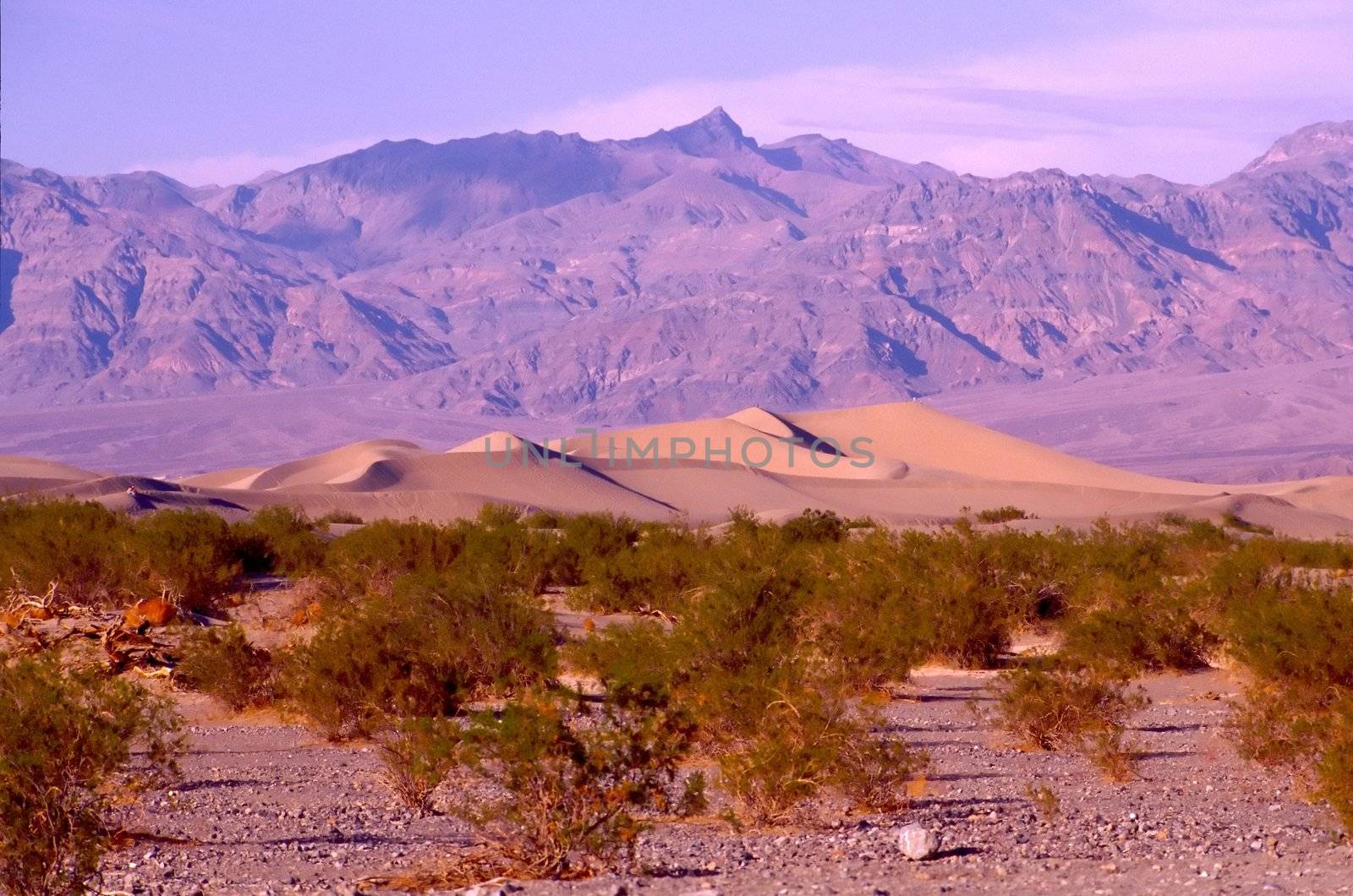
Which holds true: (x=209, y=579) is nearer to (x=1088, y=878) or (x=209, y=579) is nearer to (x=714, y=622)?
(x=714, y=622)

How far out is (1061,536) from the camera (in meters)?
26.2

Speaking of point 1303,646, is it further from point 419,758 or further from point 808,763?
point 419,758

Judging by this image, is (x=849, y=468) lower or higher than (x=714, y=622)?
lower

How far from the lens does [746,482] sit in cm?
6925

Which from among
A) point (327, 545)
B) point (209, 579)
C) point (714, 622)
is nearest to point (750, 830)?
point (714, 622)

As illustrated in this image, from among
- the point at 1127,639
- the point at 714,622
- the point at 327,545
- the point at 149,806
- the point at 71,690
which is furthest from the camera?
the point at 327,545

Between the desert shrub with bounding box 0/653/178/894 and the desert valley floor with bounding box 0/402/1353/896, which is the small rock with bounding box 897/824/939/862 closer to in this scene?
the desert valley floor with bounding box 0/402/1353/896

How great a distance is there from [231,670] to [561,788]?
A: 6.49 meters

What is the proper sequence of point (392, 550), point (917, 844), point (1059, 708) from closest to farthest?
point (917, 844), point (1059, 708), point (392, 550)

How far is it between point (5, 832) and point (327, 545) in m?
21.9

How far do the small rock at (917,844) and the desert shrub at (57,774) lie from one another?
3.86 meters

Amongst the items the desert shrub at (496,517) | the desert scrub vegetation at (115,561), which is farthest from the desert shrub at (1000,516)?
the desert scrub vegetation at (115,561)

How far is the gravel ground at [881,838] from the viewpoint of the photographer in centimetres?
802

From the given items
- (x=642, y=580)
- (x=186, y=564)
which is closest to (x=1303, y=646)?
(x=642, y=580)
